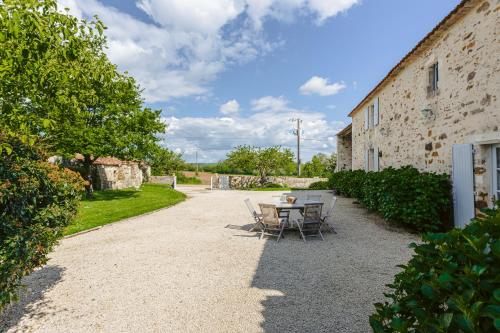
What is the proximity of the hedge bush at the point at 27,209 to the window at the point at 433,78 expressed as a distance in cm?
868

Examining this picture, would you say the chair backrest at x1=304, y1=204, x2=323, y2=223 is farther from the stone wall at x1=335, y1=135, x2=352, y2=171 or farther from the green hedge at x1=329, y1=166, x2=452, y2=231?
the stone wall at x1=335, y1=135, x2=352, y2=171

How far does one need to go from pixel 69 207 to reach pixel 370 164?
12665mm

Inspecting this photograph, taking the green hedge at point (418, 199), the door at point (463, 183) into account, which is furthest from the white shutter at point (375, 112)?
the door at point (463, 183)

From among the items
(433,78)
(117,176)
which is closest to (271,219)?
(433,78)

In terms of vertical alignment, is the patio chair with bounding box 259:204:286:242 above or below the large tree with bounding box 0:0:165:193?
below

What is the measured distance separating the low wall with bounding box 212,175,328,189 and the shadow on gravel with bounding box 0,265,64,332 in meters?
20.9

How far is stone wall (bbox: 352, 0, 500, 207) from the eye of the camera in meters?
5.55

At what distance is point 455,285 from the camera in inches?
51.1

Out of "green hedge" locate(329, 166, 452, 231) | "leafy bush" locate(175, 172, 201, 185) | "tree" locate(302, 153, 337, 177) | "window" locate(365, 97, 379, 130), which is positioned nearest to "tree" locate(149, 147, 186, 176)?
"leafy bush" locate(175, 172, 201, 185)

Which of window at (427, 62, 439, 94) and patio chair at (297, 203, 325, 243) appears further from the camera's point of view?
window at (427, 62, 439, 94)

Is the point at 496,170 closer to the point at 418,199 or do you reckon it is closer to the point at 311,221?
the point at 418,199

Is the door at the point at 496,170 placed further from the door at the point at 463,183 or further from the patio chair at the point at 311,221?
the patio chair at the point at 311,221

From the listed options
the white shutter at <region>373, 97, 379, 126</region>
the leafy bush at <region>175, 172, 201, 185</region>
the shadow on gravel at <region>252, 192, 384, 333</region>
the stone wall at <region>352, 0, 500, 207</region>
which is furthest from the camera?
the leafy bush at <region>175, 172, 201, 185</region>

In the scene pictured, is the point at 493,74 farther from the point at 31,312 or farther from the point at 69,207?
the point at 31,312
